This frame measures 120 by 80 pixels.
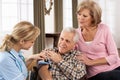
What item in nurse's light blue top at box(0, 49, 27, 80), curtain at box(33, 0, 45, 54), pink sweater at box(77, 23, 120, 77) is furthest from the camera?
curtain at box(33, 0, 45, 54)

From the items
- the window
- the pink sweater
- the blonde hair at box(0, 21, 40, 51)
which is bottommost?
the pink sweater

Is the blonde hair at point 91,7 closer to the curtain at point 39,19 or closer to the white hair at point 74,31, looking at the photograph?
the white hair at point 74,31

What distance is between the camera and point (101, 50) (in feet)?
7.30

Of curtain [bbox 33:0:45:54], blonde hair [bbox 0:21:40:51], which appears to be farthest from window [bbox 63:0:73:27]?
blonde hair [bbox 0:21:40:51]

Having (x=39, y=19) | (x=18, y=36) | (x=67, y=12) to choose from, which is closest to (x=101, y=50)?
(x=18, y=36)

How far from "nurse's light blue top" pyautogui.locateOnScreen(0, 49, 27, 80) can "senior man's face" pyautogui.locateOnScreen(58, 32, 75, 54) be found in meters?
0.37

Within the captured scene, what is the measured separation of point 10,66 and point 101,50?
821 mm

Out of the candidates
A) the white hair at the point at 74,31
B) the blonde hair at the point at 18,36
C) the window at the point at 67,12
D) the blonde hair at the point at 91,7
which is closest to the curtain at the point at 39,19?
the window at the point at 67,12

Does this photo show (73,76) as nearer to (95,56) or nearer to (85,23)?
(95,56)

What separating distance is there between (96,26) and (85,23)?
123 millimetres

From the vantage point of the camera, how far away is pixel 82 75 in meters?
2.03

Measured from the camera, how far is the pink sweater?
7.25 ft

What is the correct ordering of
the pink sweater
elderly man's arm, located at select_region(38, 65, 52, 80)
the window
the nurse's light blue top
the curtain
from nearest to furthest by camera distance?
the nurse's light blue top → elderly man's arm, located at select_region(38, 65, 52, 80) → the pink sweater → the curtain → the window

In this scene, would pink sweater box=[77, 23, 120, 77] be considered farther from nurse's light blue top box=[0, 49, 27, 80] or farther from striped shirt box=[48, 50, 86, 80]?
nurse's light blue top box=[0, 49, 27, 80]
